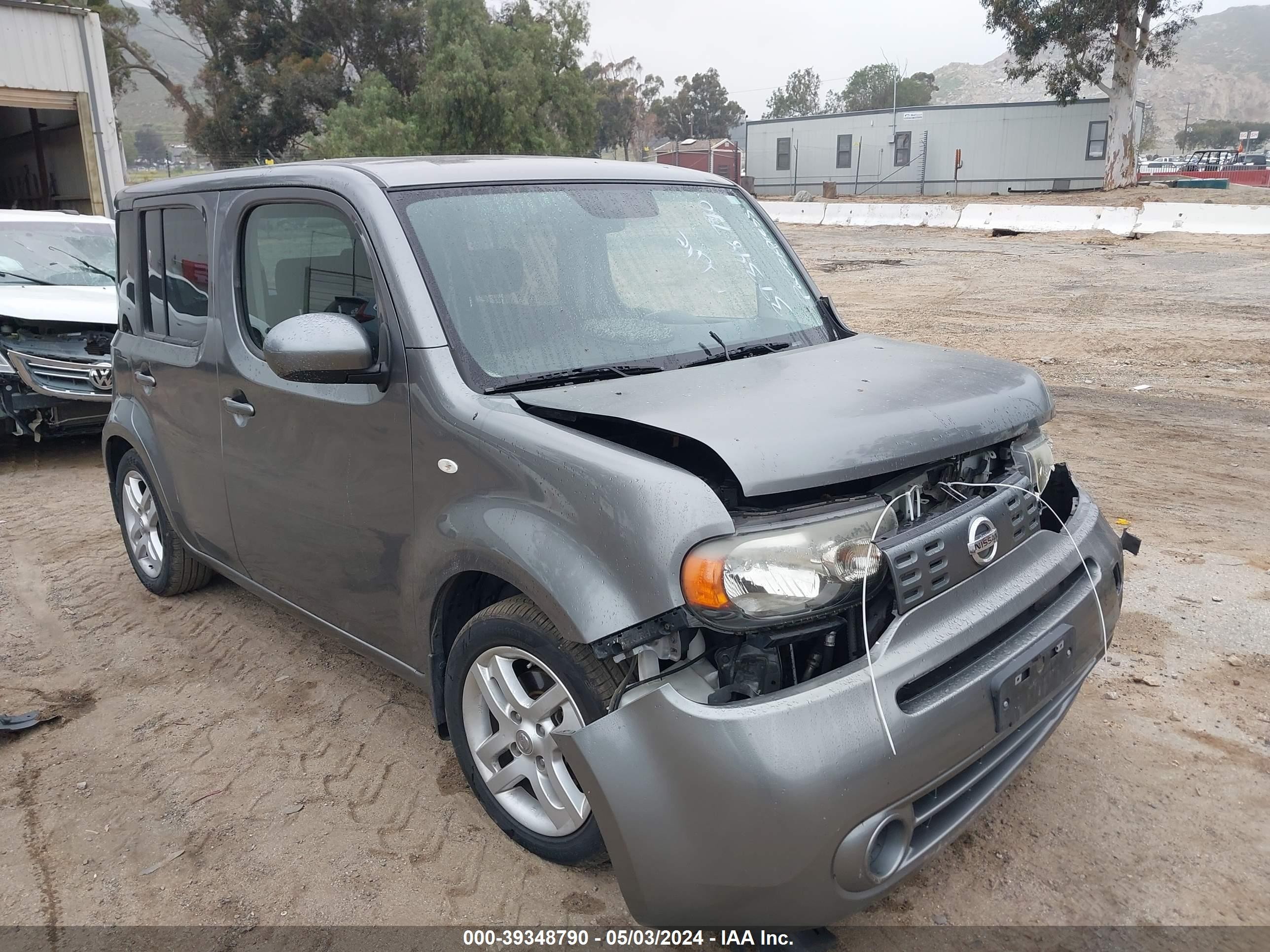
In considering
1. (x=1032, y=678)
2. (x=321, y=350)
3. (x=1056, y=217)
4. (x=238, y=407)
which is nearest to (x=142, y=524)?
(x=238, y=407)

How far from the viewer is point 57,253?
852 centimetres

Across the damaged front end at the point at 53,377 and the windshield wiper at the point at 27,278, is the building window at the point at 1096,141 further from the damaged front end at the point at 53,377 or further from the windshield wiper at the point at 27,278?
the damaged front end at the point at 53,377

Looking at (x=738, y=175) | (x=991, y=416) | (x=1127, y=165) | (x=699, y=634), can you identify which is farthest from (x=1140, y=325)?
(x=738, y=175)

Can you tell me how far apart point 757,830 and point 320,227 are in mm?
2338

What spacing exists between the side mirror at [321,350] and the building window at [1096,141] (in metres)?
44.4

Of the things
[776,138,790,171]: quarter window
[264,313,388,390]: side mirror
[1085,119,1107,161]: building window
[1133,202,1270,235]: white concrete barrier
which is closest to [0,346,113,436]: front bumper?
[264,313,388,390]: side mirror

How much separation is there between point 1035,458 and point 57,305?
24.8 feet

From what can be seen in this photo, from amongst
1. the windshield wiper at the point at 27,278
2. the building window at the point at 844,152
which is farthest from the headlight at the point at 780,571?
the building window at the point at 844,152

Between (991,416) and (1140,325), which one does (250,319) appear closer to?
(991,416)

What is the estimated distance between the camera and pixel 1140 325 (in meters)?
11.9

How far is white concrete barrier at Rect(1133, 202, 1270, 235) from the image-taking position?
20.6 m

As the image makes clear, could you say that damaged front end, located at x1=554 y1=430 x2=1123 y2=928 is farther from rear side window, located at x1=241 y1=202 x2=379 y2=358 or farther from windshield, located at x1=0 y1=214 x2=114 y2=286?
windshield, located at x1=0 y1=214 x2=114 y2=286

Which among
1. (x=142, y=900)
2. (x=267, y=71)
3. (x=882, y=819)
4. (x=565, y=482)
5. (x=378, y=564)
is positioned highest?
(x=267, y=71)

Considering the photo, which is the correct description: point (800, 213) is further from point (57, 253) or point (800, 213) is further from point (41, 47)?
point (57, 253)
